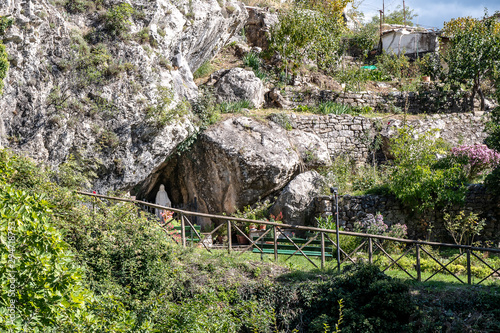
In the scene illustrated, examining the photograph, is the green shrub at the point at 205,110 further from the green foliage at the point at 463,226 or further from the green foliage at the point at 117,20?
the green foliage at the point at 463,226

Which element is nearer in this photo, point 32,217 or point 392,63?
point 32,217

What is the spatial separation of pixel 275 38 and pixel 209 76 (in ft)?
9.97

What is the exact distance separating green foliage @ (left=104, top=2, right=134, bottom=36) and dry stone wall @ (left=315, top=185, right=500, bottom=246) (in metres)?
7.23

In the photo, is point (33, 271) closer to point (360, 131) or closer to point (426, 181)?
point (426, 181)

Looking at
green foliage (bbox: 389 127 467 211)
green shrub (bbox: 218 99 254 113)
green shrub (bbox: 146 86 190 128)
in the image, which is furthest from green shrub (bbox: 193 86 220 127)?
green foliage (bbox: 389 127 467 211)

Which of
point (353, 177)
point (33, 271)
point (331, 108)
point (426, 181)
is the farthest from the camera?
point (331, 108)

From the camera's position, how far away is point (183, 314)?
21.9ft

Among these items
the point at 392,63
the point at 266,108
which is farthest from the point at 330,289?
the point at 392,63

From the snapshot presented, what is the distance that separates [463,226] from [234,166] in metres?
6.50

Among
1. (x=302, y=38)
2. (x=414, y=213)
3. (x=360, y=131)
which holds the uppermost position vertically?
(x=302, y=38)

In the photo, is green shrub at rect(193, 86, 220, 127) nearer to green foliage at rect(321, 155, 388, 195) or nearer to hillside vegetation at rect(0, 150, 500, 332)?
green foliage at rect(321, 155, 388, 195)

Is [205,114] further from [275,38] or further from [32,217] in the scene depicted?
[32,217]

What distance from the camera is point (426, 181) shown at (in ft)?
40.4

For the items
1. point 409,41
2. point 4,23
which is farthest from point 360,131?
point 4,23
